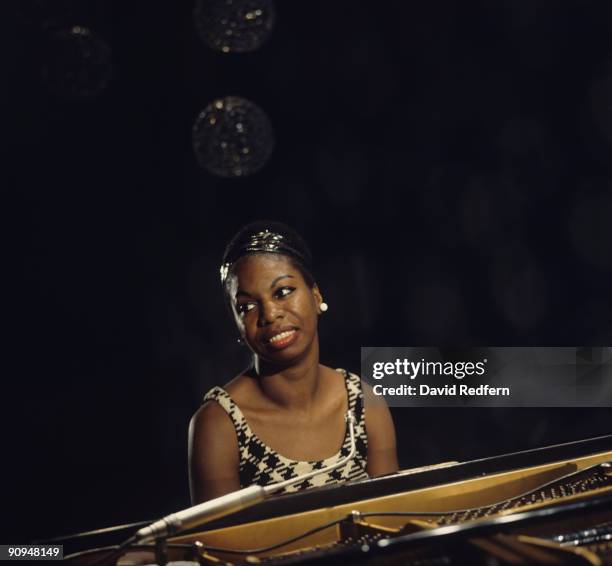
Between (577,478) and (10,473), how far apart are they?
286 centimetres

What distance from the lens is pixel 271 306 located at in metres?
2.22

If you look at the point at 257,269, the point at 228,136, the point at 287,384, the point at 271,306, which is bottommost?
the point at 287,384

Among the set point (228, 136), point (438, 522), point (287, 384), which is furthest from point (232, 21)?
point (438, 522)

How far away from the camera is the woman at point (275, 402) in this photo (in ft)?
7.04

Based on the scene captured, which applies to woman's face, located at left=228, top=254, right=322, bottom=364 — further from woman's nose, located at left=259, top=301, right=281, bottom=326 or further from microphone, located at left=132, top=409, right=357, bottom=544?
microphone, located at left=132, top=409, right=357, bottom=544

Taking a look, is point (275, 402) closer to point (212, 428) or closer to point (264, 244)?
point (212, 428)

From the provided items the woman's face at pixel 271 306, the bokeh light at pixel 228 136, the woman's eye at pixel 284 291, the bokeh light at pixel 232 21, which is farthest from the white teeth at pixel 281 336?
the bokeh light at pixel 232 21

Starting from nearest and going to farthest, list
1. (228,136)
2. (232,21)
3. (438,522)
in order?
(438,522), (232,21), (228,136)

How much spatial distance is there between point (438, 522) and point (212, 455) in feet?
2.61

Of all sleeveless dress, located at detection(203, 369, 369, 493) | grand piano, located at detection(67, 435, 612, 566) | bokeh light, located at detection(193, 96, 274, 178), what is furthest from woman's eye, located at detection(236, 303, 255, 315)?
bokeh light, located at detection(193, 96, 274, 178)

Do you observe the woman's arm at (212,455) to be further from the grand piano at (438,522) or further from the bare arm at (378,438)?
the grand piano at (438,522)

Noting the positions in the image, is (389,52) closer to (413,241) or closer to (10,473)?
(413,241)

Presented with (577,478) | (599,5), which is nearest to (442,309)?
(599,5)

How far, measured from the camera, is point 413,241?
4160 millimetres
